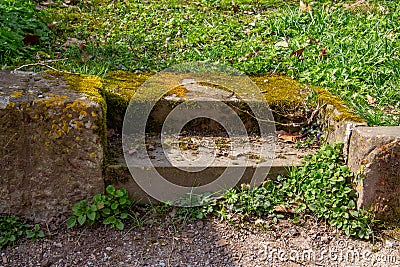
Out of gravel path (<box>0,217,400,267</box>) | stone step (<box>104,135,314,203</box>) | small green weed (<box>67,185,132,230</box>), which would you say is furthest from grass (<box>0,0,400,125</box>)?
small green weed (<box>67,185,132,230</box>)

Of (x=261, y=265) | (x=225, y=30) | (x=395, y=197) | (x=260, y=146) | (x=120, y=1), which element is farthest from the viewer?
(x=120, y=1)

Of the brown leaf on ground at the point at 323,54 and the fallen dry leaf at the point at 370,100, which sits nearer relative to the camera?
the fallen dry leaf at the point at 370,100

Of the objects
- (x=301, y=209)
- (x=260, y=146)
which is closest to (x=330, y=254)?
(x=301, y=209)

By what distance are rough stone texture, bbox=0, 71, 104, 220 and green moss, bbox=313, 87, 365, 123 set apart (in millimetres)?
1449

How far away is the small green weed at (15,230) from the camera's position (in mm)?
2928

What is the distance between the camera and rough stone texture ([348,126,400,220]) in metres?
2.97

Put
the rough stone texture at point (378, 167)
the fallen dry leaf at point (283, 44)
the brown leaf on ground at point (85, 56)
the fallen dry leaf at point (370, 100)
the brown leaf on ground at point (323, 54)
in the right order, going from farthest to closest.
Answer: the fallen dry leaf at point (283, 44)
the brown leaf on ground at point (323, 54)
the brown leaf on ground at point (85, 56)
the fallen dry leaf at point (370, 100)
the rough stone texture at point (378, 167)

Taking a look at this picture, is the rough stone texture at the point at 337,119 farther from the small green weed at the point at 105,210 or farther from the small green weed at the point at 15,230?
the small green weed at the point at 15,230

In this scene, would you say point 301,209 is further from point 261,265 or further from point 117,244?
point 117,244

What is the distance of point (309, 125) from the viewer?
3605 millimetres

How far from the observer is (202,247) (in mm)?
2951

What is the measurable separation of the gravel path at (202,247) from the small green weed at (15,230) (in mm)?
39

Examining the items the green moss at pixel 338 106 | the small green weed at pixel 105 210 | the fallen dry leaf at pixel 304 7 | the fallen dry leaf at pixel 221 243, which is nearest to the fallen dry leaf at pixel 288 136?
the green moss at pixel 338 106

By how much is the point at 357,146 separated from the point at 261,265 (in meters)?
0.87
